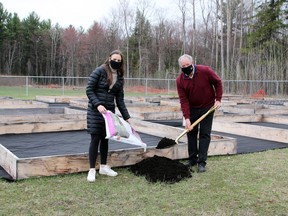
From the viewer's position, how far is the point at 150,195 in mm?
3104

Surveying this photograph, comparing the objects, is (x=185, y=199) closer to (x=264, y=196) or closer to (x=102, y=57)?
(x=264, y=196)

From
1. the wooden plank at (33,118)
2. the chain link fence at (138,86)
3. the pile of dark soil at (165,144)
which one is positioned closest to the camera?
the pile of dark soil at (165,144)

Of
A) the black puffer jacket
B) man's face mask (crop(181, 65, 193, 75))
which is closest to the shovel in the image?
man's face mask (crop(181, 65, 193, 75))

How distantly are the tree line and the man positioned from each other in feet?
51.6

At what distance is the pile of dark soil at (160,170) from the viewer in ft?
11.6

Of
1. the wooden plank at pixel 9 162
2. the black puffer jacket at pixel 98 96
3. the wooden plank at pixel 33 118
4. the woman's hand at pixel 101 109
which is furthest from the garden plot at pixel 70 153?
the wooden plank at pixel 33 118

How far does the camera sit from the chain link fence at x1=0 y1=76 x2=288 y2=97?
1828 centimetres

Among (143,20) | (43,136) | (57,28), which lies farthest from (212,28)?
(43,136)

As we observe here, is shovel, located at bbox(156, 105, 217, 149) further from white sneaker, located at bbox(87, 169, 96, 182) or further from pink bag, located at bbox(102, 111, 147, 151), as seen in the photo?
white sneaker, located at bbox(87, 169, 96, 182)

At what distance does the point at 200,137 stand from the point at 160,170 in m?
0.72

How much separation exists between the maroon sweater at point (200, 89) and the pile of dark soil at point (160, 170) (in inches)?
23.5

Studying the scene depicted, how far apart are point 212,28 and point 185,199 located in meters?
29.9

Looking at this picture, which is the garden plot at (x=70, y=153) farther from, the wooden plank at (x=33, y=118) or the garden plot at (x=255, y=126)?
the garden plot at (x=255, y=126)

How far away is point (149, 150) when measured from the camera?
13.8 ft
